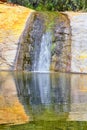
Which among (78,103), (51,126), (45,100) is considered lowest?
(45,100)

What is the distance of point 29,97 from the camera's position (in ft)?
29.7

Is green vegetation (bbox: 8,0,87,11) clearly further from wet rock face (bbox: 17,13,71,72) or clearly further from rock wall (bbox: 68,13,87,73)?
wet rock face (bbox: 17,13,71,72)

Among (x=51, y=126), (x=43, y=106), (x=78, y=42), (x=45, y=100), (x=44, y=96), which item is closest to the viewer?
(x=51, y=126)

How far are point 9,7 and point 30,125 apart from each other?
15.0m

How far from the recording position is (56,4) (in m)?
25.6

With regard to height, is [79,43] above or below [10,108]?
below

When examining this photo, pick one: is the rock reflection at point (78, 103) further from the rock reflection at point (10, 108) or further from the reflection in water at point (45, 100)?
the rock reflection at point (10, 108)

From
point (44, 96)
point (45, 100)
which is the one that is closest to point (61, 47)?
point (44, 96)

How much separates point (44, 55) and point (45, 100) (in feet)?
30.6

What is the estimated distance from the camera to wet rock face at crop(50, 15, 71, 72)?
56.2 feet

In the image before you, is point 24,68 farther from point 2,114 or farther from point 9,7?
point 2,114

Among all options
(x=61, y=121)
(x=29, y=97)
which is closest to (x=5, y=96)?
(x=29, y=97)

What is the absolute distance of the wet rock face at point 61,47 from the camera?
56.2 feet

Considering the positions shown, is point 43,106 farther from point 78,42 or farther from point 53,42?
point 53,42
